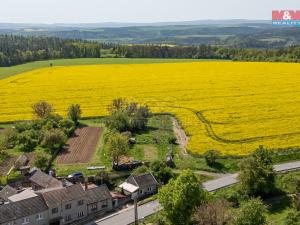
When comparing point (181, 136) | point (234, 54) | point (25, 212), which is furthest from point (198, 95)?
point (234, 54)

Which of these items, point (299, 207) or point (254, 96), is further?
point (254, 96)

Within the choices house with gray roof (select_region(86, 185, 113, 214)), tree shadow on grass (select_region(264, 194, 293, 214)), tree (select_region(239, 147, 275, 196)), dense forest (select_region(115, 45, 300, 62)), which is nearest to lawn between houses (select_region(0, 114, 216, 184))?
tree (select_region(239, 147, 275, 196))

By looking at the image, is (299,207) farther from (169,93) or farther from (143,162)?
(169,93)

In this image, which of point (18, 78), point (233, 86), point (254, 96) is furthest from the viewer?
point (18, 78)

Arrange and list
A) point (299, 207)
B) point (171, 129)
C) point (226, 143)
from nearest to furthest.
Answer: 1. point (299, 207)
2. point (226, 143)
3. point (171, 129)

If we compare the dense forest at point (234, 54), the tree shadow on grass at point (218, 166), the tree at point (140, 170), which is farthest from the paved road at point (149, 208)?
the dense forest at point (234, 54)

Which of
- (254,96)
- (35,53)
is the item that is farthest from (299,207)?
(35,53)
